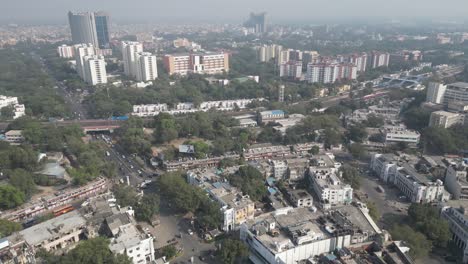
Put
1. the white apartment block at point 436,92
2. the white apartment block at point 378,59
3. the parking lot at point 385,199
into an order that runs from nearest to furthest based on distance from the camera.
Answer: the parking lot at point 385,199 → the white apartment block at point 436,92 → the white apartment block at point 378,59

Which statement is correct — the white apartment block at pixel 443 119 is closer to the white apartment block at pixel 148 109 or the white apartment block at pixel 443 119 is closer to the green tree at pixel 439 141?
the green tree at pixel 439 141

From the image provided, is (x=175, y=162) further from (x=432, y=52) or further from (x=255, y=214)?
(x=432, y=52)

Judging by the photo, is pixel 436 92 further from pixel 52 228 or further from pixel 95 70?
pixel 95 70

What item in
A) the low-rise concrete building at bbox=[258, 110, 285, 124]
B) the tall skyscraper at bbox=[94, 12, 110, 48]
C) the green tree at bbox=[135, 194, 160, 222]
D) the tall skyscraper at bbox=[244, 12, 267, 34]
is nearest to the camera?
the green tree at bbox=[135, 194, 160, 222]

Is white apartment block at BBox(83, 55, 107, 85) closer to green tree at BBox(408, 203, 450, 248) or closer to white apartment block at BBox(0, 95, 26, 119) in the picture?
white apartment block at BBox(0, 95, 26, 119)

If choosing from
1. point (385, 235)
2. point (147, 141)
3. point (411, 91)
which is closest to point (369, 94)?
point (411, 91)

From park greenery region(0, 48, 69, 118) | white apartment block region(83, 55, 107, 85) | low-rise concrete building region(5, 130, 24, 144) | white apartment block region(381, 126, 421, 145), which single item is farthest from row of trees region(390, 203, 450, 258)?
white apartment block region(83, 55, 107, 85)

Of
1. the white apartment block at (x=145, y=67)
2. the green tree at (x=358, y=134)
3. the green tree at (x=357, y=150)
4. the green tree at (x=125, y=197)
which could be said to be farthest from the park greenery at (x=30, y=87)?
the green tree at (x=357, y=150)

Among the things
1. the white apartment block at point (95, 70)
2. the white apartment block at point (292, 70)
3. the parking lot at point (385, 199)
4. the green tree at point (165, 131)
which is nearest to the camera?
the parking lot at point (385, 199)
